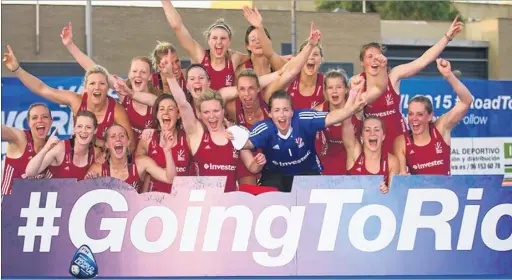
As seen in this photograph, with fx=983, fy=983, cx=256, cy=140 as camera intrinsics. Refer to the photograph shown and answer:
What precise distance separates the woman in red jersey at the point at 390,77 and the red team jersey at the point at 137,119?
76.7 inches

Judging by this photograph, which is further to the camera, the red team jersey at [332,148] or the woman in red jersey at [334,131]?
the red team jersey at [332,148]

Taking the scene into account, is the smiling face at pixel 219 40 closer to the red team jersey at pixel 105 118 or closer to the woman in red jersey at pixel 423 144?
the red team jersey at pixel 105 118

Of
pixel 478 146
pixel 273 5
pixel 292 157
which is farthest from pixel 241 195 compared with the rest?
pixel 273 5

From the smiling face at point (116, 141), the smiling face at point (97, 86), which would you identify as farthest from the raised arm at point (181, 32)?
the smiling face at point (116, 141)

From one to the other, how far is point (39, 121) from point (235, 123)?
1697mm

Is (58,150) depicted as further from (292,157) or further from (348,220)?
(348,220)

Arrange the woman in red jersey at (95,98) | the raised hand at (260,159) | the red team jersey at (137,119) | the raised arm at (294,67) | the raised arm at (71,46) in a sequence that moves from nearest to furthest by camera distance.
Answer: the raised hand at (260,159) < the woman in red jersey at (95,98) < the raised arm at (294,67) < the red team jersey at (137,119) < the raised arm at (71,46)

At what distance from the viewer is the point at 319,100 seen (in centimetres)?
903

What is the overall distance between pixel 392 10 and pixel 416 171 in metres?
41.4

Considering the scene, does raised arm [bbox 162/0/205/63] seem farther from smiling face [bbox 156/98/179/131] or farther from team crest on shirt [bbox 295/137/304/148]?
team crest on shirt [bbox 295/137/304/148]

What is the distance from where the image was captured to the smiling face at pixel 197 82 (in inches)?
327

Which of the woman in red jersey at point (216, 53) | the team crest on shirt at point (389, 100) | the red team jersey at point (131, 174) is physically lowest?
the red team jersey at point (131, 174)

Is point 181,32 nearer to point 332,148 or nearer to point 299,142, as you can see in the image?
point 332,148

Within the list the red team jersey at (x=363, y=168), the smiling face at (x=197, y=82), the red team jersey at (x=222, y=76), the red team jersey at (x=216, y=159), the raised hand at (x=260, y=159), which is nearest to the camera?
the raised hand at (x=260, y=159)
